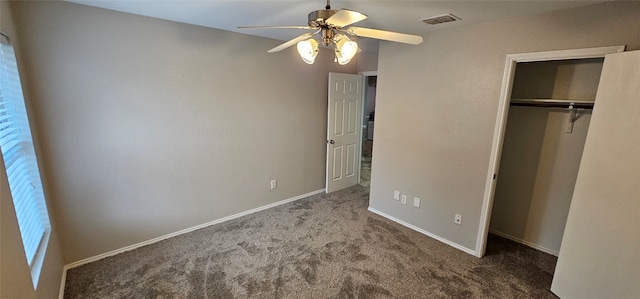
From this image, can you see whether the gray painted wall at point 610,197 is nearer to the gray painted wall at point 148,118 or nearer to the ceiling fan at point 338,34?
the ceiling fan at point 338,34

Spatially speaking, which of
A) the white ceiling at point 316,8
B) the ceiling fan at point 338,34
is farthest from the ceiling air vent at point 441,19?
the ceiling fan at point 338,34

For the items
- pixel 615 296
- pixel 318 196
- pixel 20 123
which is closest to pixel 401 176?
pixel 318 196

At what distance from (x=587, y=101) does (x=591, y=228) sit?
3.79ft

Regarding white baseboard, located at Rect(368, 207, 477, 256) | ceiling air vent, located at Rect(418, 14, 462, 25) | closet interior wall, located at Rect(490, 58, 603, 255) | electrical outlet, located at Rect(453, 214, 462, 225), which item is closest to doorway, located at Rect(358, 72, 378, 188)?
white baseboard, located at Rect(368, 207, 477, 256)

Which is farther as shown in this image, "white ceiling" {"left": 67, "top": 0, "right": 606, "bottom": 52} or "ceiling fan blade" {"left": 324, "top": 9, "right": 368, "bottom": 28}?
"white ceiling" {"left": 67, "top": 0, "right": 606, "bottom": 52}

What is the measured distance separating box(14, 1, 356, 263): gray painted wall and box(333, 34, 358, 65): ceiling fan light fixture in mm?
1769

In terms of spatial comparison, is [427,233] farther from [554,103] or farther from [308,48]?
[308,48]

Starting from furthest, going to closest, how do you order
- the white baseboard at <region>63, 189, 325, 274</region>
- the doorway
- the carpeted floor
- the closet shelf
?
the doorway
the white baseboard at <region>63, 189, 325, 274</region>
the closet shelf
the carpeted floor

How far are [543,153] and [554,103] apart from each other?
530 mm

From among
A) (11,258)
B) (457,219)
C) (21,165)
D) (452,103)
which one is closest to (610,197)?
(457,219)

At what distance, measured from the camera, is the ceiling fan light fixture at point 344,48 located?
5.26ft

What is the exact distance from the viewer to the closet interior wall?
242 centimetres

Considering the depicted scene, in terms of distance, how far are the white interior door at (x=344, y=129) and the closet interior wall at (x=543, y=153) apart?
212 centimetres

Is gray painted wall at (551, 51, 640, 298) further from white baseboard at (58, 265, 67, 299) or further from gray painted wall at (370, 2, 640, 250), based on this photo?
white baseboard at (58, 265, 67, 299)
